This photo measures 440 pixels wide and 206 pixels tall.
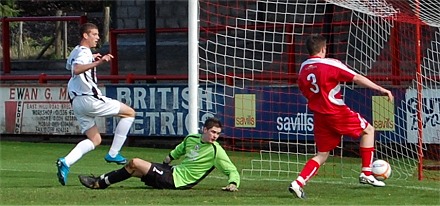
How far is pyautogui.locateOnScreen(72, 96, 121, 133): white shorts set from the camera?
13.4 metres

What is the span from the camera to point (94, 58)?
516 inches

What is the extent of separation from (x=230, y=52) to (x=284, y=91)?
4.52 metres

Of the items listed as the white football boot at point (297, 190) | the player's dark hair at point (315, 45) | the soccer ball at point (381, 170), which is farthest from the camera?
the soccer ball at point (381, 170)

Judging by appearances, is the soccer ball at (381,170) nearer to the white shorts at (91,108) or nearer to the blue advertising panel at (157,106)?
the white shorts at (91,108)

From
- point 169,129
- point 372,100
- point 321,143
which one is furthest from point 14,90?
point 321,143

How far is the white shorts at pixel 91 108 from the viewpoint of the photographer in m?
13.4

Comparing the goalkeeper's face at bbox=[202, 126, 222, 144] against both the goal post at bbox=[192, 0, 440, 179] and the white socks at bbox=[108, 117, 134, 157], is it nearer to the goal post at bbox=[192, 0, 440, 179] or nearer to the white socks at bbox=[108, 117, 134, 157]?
the white socks at bbox=[108, 117, 134, 157]

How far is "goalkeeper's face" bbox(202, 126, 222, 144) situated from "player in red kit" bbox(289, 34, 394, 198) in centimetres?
97

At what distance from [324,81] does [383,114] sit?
246 inches

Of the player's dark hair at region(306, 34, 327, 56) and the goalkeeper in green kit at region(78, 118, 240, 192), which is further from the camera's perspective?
the goalkeeper in green kit at region(78, 118, 240, 192)

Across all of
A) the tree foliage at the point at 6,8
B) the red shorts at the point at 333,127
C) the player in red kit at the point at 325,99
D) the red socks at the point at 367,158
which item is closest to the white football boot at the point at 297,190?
the player in red kit at the point at 325,99

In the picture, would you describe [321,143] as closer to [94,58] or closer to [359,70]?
[94,58]

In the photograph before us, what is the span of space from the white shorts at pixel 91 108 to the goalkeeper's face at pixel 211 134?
6.40ft

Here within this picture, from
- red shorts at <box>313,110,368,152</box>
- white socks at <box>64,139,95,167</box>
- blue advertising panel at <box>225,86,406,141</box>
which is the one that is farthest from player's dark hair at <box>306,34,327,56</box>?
blue advertising panel at <box>225,86,406,141</box>
